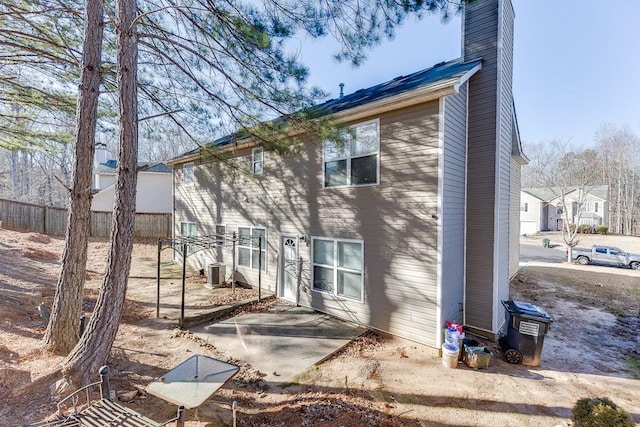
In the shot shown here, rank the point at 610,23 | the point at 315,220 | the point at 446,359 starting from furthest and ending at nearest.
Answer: the point at 610,23 < the point at 315,220 < the point at 446,359

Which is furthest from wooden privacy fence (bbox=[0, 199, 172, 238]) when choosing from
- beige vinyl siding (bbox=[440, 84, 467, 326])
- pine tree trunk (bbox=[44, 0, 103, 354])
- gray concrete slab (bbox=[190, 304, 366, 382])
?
beige vinyl siding (bbox=[440, 84, 467, 326])

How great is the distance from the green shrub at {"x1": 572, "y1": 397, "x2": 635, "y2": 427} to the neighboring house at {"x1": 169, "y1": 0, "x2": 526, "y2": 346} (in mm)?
2552

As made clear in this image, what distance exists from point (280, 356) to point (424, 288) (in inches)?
124

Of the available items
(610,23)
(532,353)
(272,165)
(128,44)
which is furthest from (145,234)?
(610,23)

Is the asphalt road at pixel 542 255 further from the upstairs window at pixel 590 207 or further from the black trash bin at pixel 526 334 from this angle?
the upstairs window at pixel 590 207

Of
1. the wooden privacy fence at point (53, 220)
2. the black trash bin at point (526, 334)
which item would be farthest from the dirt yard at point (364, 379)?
the wooden privacy fence at point (53, 220)

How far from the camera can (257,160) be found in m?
9.59

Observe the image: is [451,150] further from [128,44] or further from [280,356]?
[128,44]

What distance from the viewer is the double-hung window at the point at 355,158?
648 centimetres

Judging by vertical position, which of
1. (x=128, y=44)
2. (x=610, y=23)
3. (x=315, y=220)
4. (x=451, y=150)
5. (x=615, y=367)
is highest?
(x=610, y=23)

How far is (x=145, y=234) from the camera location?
1964 cm

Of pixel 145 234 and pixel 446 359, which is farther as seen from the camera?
pixel 145 234

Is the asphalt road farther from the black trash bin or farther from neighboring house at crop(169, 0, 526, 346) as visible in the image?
the black trash bin

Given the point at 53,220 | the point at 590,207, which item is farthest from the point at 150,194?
the point at 590,207
